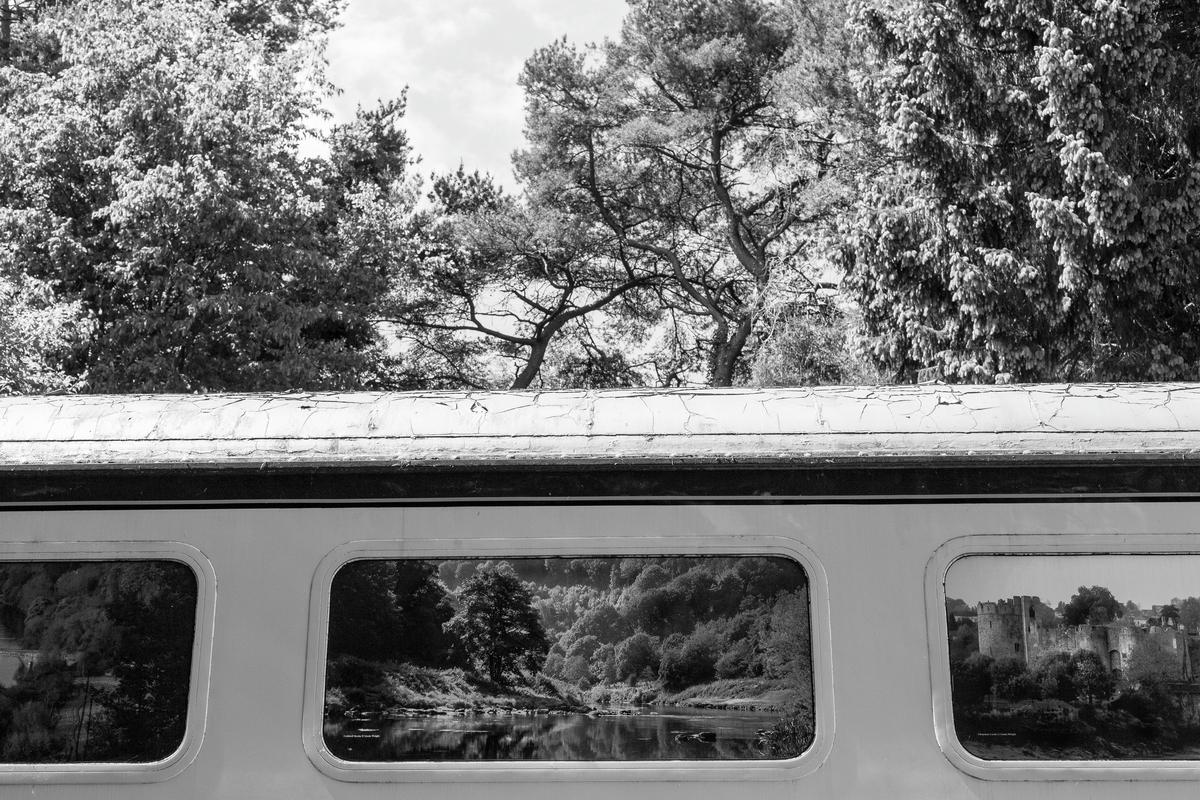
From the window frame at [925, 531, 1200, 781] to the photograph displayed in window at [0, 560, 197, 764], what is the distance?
231cm

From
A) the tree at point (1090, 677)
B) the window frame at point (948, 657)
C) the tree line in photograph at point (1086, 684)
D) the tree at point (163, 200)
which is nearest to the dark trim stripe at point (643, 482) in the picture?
the window frame at point (948, 657)

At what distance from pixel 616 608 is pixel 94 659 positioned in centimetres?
167

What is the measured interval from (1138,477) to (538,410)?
191 cm

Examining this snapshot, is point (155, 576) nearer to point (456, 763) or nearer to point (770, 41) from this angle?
point (456, 763)

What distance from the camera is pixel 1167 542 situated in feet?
11.4

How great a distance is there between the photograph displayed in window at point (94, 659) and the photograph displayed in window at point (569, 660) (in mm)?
512

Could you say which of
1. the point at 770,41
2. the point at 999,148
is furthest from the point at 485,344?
the point at 999,148

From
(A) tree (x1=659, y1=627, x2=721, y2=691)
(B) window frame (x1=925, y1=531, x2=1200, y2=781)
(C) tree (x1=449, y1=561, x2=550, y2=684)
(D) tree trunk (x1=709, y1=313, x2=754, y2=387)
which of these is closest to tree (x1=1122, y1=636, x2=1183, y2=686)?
(B) window frame (x1=925, y1=531, x2=1200, y2=781)

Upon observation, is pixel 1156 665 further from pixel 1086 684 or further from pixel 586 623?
pixel 586 623

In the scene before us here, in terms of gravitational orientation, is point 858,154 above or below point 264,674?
above

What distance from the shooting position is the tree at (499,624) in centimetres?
350

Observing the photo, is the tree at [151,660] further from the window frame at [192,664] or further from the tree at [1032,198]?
the tree at [1032,198]

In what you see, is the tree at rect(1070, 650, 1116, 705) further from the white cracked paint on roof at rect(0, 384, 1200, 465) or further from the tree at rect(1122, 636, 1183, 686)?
the white cracked paint on roof at rect(0, 384, 1200, 465)

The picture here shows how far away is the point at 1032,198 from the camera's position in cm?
1436
